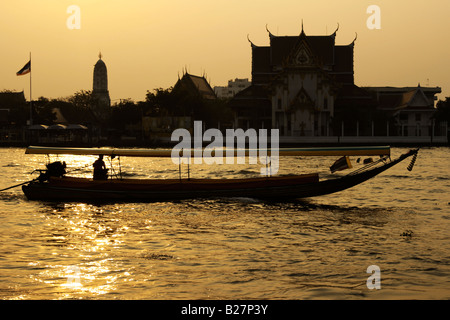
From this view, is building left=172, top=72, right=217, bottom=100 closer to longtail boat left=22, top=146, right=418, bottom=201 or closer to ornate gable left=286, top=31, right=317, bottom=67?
ornate gable left=286, top=31, right=317, bottom=67

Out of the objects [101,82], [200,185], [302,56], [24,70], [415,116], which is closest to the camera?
[200,185]

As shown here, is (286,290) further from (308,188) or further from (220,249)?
(308,188)

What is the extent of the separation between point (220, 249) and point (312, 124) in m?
69.1

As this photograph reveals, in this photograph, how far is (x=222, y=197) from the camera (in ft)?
75.5

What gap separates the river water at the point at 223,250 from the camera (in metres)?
10.4

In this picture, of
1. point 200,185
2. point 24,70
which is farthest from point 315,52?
point 200,185

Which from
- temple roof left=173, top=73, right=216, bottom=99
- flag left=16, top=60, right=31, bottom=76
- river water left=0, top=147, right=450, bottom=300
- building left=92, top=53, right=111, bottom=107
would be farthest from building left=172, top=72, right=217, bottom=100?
river water left=0, top=147, right=450, bottom=300

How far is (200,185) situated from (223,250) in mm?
8913

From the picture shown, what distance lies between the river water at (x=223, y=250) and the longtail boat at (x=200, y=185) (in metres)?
0.46

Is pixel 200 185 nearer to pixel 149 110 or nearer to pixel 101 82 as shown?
pixel 149 110

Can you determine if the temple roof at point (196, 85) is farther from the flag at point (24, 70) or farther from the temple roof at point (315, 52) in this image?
the flag at point (24, 70)

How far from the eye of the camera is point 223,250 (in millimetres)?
13984
